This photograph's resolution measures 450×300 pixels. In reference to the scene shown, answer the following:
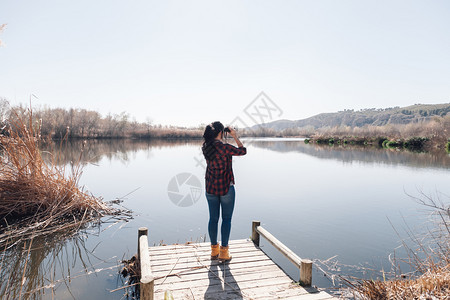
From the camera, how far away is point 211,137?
341 centimetres

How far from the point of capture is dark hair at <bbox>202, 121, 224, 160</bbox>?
3.38 metres

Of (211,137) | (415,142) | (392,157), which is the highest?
(211,137)

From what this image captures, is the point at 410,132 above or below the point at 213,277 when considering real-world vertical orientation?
above

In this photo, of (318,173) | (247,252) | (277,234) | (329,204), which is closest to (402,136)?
(318,173)

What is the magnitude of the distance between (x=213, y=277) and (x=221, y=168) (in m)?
1.31

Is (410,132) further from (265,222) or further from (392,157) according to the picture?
(265,222)

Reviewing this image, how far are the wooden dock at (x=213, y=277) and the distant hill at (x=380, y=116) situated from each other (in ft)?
299

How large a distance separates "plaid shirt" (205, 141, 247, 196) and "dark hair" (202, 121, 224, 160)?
0.05m

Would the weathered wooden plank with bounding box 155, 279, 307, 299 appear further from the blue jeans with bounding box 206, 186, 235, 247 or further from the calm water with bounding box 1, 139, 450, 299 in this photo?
the calm water with bounding box 1, 139, 450, 299

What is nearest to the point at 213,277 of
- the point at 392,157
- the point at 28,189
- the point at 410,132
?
the point at 28,189

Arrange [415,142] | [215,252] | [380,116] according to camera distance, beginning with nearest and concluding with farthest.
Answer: [215,252]
[415,142]
[380,116]

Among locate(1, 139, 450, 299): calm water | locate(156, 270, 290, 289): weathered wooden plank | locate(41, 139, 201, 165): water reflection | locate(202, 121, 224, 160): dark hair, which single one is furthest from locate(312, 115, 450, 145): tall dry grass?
locate(202, 121, 224, 160): dark hair

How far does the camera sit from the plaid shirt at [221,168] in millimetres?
3355

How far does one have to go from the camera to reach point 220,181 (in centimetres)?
338
